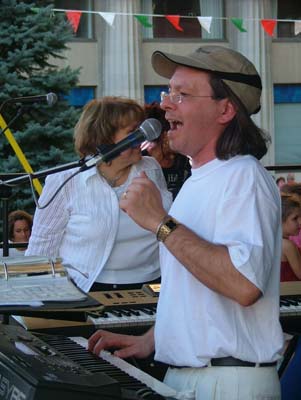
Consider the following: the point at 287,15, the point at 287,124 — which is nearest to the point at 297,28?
the point at 287,15

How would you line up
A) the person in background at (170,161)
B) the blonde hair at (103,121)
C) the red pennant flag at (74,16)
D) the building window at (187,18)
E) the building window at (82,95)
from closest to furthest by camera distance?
1. the blonde hair at (103,121)
2. the person in background at (170,161)
3. the red pennant flag at (74,16)
4. the building window at (82,95)
5. the building window at (187,18)

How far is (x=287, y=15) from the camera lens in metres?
23.5

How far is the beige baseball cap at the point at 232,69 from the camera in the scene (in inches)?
95.7

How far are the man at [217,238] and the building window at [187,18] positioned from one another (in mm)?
20383

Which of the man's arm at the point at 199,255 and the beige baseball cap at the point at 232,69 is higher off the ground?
the beige baseball cap at the point at 232,69

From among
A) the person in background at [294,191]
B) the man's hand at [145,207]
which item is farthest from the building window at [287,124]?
the man's hand at [145,207]

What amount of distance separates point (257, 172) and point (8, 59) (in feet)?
38.8

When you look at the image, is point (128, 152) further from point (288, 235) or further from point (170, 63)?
point (288, 235)

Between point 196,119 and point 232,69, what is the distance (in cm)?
18

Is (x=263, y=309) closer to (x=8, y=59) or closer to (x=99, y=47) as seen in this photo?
(x=8, y=59)

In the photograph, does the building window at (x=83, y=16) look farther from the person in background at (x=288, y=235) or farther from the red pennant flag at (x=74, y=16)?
the person in background at (x=288, y=235)

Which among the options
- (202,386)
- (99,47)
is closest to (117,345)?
(202,386)

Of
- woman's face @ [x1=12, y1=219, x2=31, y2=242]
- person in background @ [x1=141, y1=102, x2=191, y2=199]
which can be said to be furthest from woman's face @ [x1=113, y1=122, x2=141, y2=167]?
woman's face @ [x1=12, y1=219, x2=31, y2=242]

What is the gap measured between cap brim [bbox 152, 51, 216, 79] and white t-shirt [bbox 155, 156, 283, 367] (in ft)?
0.92
